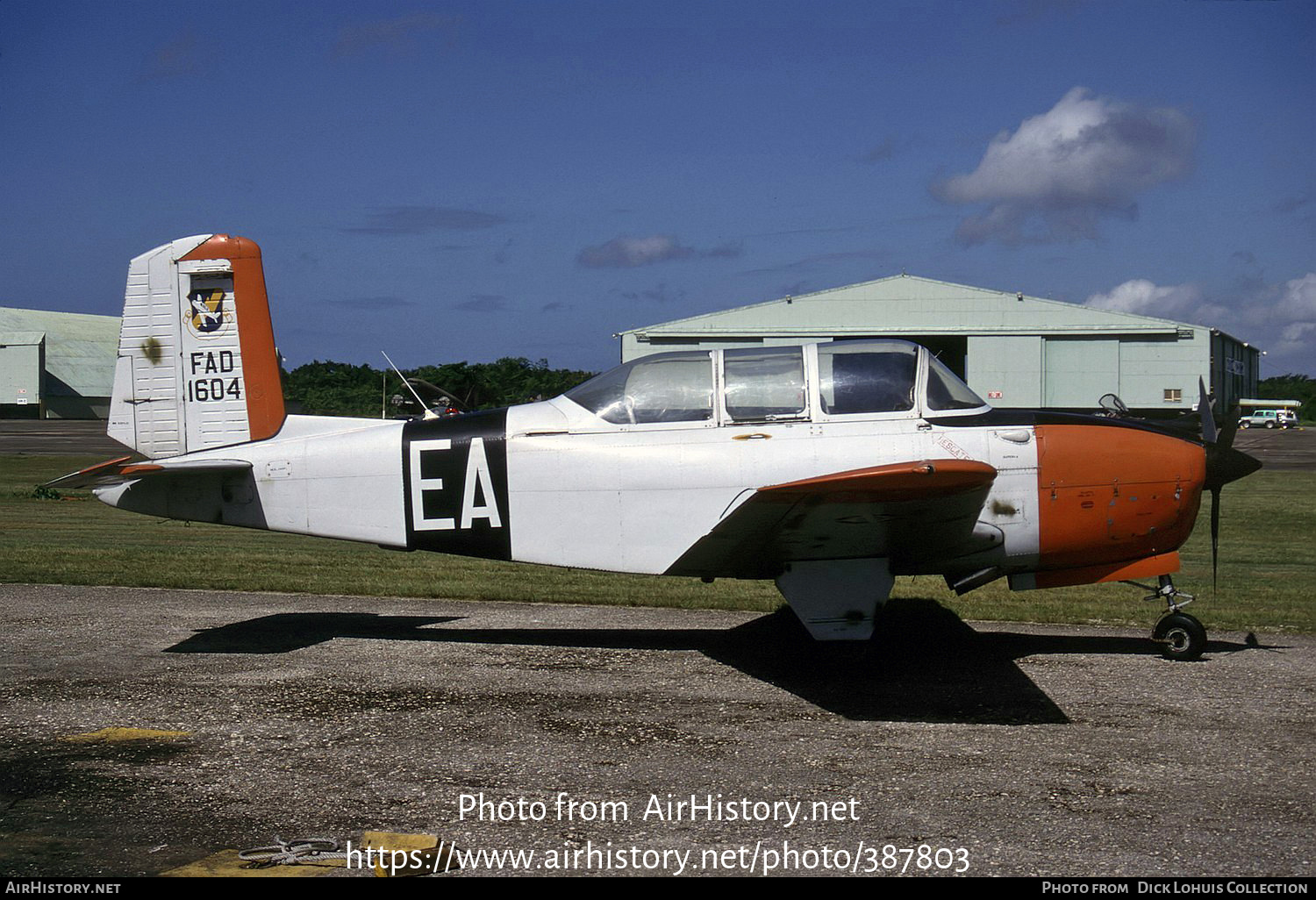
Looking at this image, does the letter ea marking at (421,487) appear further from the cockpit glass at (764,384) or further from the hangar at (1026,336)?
the hangar at (1026,336)

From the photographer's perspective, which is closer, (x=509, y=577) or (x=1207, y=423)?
(x=1207, y=423)

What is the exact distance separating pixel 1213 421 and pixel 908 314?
42.2m

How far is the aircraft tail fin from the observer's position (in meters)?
8.61

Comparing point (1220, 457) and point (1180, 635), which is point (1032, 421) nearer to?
point (1220, 457)

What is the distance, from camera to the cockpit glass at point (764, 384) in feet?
25.0

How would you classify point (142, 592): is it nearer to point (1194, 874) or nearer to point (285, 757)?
point (285, 757)

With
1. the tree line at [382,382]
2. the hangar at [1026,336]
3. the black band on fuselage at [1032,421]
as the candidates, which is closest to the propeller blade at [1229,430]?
the black band on fuselage at [1032,421]

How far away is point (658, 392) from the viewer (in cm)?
783

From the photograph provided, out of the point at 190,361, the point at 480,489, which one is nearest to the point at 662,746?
the point at 480,489

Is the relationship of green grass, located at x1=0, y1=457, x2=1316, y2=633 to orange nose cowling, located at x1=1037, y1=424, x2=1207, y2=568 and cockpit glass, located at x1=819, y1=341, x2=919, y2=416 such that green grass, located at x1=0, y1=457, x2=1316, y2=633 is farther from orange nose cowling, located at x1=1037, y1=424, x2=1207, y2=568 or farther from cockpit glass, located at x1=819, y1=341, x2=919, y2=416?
cockpit glass, located at x1=819, y1=341, x2=919, y2=416

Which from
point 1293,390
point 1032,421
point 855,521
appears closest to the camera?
point 855,521

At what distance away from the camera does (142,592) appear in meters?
10.9

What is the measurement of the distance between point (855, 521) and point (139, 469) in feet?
17.0

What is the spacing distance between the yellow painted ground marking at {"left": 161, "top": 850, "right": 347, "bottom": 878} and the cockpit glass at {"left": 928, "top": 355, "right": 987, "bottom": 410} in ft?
16.6
